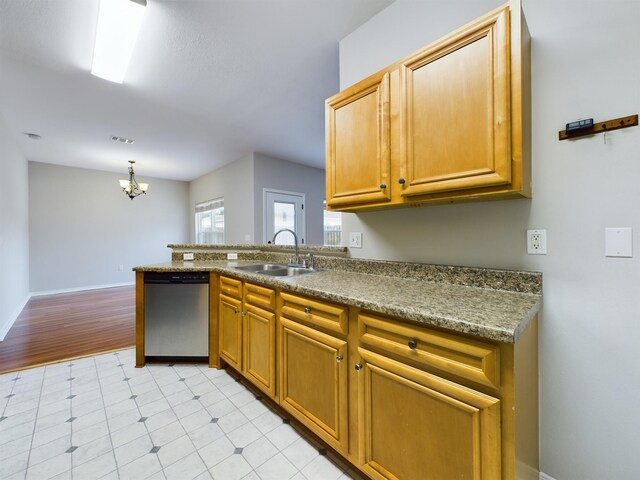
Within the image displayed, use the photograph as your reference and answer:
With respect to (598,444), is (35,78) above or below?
above

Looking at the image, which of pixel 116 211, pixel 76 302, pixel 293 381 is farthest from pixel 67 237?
pixel 293 381

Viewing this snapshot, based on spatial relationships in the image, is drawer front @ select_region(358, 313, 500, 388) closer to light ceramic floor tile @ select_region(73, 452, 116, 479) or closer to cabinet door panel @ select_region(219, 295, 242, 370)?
cabinet door panel @ select_region(219, 295, 242, 370)

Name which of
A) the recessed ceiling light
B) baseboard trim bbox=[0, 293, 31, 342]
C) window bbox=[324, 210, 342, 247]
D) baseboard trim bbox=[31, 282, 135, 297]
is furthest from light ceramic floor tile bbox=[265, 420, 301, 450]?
baseboard trim bbox=[31, 282, 135, 297]

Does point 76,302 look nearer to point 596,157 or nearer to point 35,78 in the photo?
point 35,78

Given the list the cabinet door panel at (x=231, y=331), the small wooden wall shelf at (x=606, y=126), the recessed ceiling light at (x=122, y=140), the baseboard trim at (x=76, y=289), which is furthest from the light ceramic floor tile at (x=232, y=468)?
the baseboard trim at (x=76, y=289)

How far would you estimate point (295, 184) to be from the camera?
17.5 feet

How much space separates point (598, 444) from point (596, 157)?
3.76 feet

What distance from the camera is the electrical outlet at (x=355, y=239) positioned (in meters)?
1.96

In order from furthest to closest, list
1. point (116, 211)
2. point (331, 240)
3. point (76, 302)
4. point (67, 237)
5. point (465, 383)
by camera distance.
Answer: point (116, 211)
point (67, 237)
point (331, 240)
point (76, 302)
point (465, 383)

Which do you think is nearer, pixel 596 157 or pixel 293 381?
pixel 596 157

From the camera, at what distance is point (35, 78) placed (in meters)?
2.48

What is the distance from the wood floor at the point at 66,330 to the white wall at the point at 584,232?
3.52 meters

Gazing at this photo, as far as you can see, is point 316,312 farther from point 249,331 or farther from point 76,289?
point 76,289

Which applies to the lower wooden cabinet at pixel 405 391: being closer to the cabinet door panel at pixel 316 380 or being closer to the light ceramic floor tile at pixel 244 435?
Result: the cabinet door panel at pixel 316 380
